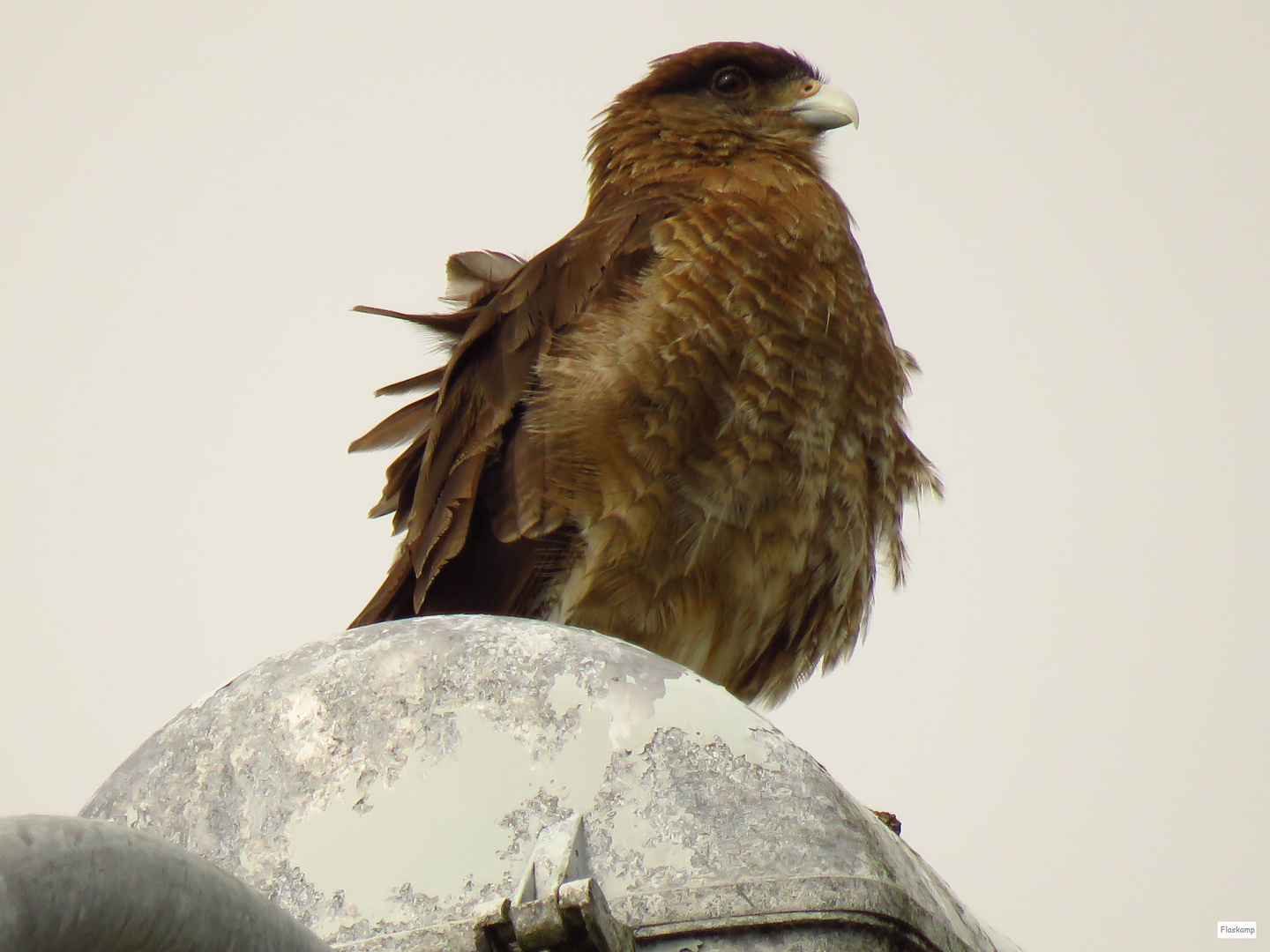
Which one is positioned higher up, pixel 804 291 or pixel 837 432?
pixel 804 291

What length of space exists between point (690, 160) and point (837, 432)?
3.37 feet

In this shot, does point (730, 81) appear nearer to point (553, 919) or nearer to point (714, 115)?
point (714, 115)

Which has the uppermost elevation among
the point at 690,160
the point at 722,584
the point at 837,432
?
the point at 690,160

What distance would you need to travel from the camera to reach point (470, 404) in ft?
10.6

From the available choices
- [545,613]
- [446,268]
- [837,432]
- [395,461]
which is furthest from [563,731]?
[446,268]

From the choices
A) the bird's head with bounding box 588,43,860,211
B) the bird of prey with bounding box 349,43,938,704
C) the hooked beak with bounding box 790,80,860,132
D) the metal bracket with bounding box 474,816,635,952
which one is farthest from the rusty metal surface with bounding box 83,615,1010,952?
the hooked beak with bounding box 790,80,860,132

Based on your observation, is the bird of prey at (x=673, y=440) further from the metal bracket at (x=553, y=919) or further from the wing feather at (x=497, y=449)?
the metal bracket at (x=553, y=919)

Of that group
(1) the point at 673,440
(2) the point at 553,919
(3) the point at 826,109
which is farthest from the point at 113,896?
(3) the point at 826,109

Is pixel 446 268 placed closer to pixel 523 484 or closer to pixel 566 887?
pixel 523 484

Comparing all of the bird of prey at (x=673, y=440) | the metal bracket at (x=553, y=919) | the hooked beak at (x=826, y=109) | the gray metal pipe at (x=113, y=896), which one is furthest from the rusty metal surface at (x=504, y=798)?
the hooked beak at (x=826, y=109)

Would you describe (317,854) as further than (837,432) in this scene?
No

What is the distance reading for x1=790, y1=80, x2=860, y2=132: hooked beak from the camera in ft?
13.0

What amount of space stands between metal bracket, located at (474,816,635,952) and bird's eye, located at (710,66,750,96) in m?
3.10

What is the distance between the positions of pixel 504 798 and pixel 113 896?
0.65m
